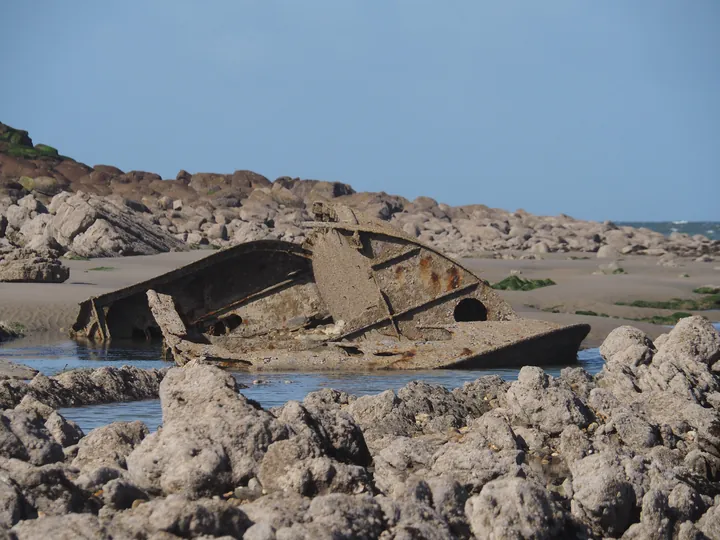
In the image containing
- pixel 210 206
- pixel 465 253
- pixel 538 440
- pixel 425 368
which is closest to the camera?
pixel 538 440

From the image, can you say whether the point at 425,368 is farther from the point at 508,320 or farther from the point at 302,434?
the point at 302,434

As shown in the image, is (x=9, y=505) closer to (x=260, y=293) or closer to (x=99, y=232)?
(x=260, y=293)

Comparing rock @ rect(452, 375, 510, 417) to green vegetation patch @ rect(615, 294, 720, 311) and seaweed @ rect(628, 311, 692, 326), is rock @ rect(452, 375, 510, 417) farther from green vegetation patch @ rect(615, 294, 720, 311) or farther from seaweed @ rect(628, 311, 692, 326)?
green vegetation patch @ rect(615, 294, 720, 311)

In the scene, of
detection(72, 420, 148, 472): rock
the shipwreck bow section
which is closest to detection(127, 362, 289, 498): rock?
detection(72, 420, 148, 472): rock

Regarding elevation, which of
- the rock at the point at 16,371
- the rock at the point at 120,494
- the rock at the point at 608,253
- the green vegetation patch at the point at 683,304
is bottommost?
the rock at the point at 120,494

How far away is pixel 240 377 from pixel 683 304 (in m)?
11.5

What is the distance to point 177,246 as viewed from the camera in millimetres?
30125

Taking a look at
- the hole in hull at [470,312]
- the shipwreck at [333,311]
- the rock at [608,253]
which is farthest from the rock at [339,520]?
the rock at [608,253]

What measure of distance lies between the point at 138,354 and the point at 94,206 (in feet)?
52.7

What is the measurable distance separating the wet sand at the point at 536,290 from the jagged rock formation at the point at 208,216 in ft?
6.59

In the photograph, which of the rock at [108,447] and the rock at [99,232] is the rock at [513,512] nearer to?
the rock at [108,447]

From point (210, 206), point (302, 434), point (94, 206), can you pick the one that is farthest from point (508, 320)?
point (210, 206)

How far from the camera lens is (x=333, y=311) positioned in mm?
13609

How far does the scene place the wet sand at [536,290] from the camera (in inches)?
635
